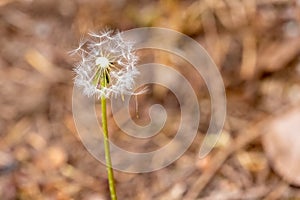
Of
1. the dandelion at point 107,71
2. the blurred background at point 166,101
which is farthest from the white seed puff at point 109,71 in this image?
the blurred background at point 166,101

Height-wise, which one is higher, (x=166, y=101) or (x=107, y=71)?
(x=166, y=101)

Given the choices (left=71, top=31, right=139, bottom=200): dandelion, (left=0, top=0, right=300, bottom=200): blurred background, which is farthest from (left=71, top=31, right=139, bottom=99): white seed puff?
(left=0, top=0, right=300, bottom=200): blurred background

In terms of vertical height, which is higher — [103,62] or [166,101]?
[166,101]

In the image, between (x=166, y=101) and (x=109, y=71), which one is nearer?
(x=109, y=71)

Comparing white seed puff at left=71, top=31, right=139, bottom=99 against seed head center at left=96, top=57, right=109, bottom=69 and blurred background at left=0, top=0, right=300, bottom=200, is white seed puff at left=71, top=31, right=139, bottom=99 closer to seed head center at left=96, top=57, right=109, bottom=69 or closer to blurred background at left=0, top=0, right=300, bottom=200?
seed head center at left=96, top=57, right=109, bottom=69

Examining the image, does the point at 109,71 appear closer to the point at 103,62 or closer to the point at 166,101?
the point at 103,62

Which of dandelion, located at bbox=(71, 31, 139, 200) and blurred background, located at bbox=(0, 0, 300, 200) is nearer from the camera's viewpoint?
dandelion, located at bbox=(71, 31, 139, 200)

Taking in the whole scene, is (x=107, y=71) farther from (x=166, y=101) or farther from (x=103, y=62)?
(x=166, y=101)

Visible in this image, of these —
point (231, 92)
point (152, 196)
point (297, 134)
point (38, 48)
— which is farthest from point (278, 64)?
point (38, 48)

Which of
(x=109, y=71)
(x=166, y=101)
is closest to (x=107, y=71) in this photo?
(x=109, y=71)

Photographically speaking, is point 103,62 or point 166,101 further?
point 166,101
